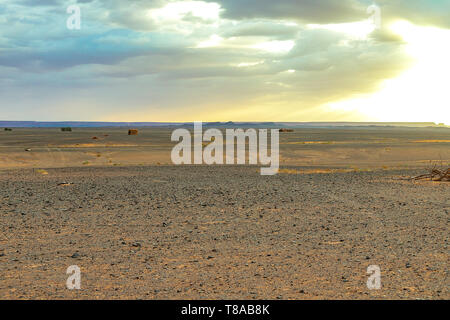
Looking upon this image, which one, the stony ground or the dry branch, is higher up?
the dry branch

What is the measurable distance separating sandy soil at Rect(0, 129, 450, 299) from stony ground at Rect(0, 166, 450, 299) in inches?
1.1

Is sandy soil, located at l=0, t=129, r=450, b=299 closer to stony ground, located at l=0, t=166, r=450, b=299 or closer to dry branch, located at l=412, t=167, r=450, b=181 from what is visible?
stony ground, located at l=0, t=166, r=450, b=299

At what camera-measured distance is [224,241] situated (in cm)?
989

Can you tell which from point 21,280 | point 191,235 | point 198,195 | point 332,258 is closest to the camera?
point 21,280

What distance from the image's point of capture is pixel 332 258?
8.52 meters

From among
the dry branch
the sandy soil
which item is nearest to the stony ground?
the sandy soil

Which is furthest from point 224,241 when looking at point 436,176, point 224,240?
point 436,176

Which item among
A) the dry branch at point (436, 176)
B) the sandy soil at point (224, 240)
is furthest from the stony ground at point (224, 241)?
the dry branch at point (436, 176)

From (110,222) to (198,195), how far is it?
4993 millimetres

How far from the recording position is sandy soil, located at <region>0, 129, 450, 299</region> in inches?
275

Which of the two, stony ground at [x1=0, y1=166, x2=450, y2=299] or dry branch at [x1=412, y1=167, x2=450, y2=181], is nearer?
stony ground at [x1=0, y1=166, x2=450, y2=299]
